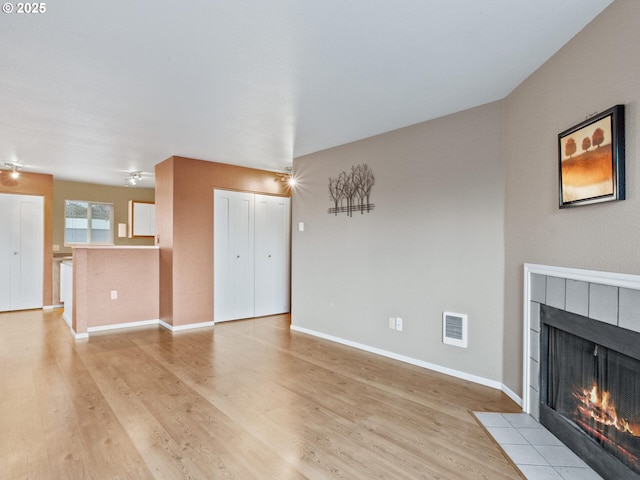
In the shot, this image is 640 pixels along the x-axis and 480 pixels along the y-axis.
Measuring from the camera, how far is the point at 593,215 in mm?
1982

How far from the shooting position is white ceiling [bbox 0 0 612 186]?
1.89m

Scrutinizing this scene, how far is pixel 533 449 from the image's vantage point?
2.09 metres

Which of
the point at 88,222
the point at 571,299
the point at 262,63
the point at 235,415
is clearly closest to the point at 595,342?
the point at 571,299

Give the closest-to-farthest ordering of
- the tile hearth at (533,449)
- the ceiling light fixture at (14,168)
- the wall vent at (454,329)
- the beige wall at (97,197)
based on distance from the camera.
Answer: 1. the tile hearth at (533,449)
2. the wall vent at (454,329)
3. the ceiling light fixture at (14,168)
4. the beige wall at (97,197)

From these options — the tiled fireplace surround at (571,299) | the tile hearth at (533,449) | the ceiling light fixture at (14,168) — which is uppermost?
the ceiling light fixture at (14,168)

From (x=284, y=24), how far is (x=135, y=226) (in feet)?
23.1

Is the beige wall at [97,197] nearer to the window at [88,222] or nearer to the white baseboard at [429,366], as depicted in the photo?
the window at [88,222]

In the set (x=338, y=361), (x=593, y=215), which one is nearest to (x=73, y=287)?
(x=338, y=361)

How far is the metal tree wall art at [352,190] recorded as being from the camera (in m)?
4.11

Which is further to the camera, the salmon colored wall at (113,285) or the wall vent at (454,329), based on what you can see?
the salmon colored wall at (113,285)

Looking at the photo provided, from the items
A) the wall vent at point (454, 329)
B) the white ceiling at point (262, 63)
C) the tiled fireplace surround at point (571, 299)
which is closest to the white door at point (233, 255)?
the white ceiling at point (262, 63)

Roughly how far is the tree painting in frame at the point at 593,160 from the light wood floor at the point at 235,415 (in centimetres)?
153

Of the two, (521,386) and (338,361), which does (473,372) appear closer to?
(521,386)

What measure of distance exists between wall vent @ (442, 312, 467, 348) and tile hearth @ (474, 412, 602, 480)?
792 millimetres
